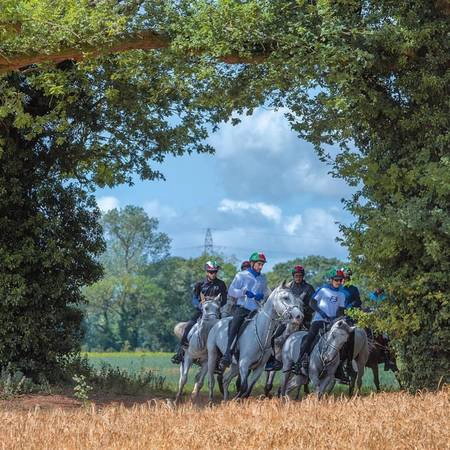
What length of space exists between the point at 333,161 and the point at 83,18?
19.7 ft

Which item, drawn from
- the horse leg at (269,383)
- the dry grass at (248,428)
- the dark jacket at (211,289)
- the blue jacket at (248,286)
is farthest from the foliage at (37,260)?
the dry grass at (248,428)

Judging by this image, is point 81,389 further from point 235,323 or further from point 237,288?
point 237,288

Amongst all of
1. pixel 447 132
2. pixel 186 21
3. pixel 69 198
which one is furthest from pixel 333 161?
pixel 69 198

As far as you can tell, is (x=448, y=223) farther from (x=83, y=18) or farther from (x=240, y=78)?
(x=83, y=18)

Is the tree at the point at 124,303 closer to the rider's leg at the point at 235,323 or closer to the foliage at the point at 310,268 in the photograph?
the foliage at the point at 310,268

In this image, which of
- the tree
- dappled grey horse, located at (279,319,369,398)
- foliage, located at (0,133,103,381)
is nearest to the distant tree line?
the tree

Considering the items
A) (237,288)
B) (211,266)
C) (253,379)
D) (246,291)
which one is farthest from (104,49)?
(253,379)

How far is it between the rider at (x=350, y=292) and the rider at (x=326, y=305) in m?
0.76

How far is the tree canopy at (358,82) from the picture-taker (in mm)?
19000

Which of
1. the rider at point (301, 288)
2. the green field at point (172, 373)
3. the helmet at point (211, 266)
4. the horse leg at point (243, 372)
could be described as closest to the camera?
the horse leg at point (243, 372)

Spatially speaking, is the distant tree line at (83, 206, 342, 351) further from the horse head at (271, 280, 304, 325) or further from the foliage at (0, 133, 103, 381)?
the horse head at (271, 280, 304, 325)

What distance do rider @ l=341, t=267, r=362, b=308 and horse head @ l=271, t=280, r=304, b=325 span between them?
2.19m

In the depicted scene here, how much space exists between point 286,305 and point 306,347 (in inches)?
68.6

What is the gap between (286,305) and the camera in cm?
1772
